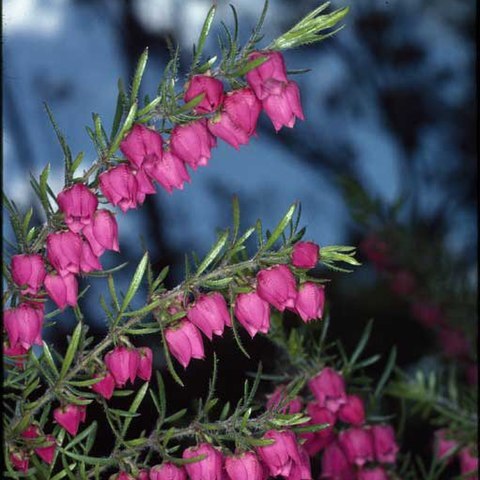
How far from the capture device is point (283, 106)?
0.57 metres

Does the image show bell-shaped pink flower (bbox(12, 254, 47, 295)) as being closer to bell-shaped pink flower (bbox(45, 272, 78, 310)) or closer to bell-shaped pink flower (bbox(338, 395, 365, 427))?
bell-shaped pink flower (bbox(45, 272, 78, 310))

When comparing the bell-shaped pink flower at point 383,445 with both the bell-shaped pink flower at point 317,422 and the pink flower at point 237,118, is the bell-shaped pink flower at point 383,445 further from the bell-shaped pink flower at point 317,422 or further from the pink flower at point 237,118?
the pink flower at point 237,118

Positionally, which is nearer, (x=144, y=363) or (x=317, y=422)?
(x=144, y=363)

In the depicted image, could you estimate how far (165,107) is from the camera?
553mm

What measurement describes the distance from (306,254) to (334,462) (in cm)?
30

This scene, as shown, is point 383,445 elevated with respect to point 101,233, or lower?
lower

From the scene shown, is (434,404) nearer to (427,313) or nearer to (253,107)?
(427,313)

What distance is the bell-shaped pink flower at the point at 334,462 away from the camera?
2.59 feet

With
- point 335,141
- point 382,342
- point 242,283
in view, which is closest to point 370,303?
point 382,342

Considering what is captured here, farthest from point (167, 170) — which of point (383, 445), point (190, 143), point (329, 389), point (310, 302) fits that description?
point (383, 445)

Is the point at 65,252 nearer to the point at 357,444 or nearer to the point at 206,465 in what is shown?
the point at 206,465

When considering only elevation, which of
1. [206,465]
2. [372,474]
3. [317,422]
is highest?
[206,465]

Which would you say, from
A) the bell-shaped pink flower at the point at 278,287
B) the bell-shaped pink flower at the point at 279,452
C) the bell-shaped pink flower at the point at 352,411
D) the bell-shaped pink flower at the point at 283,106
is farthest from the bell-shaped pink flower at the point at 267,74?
the bell-shaped pink flower at the point at 352,411

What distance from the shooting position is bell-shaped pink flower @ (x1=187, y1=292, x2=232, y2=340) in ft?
1.86
